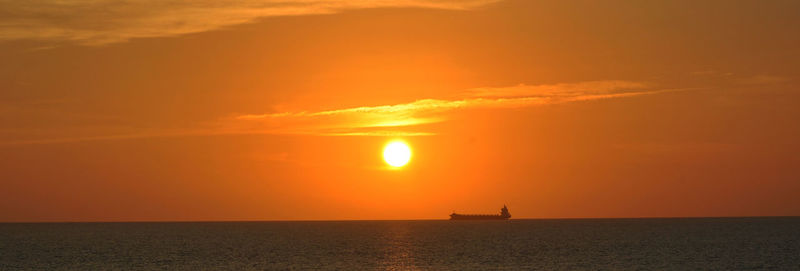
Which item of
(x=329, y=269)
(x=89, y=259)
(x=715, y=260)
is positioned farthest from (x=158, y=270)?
(x=715, y=260)

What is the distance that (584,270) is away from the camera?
114 m

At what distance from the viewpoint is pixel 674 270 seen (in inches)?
4547

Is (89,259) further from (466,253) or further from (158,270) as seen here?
(466,253)

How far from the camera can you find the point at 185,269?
11731cm

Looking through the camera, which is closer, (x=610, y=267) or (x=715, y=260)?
(x=610, y=267)

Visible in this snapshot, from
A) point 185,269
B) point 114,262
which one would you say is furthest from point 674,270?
point 114,262

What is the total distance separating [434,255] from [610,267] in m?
38.3

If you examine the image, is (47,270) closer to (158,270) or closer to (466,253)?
(158,270)

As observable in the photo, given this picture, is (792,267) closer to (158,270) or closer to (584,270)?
(584,270)

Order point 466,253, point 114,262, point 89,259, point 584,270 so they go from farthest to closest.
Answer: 1. point 466,253
2. point 89,259
3. point 114,262
4. point 584,270

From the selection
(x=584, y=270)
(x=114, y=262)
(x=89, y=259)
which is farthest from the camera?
(x=89, y=259)

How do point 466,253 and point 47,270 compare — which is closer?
point 47,270

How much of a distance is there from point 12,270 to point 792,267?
335 ft

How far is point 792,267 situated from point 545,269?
3318cm
